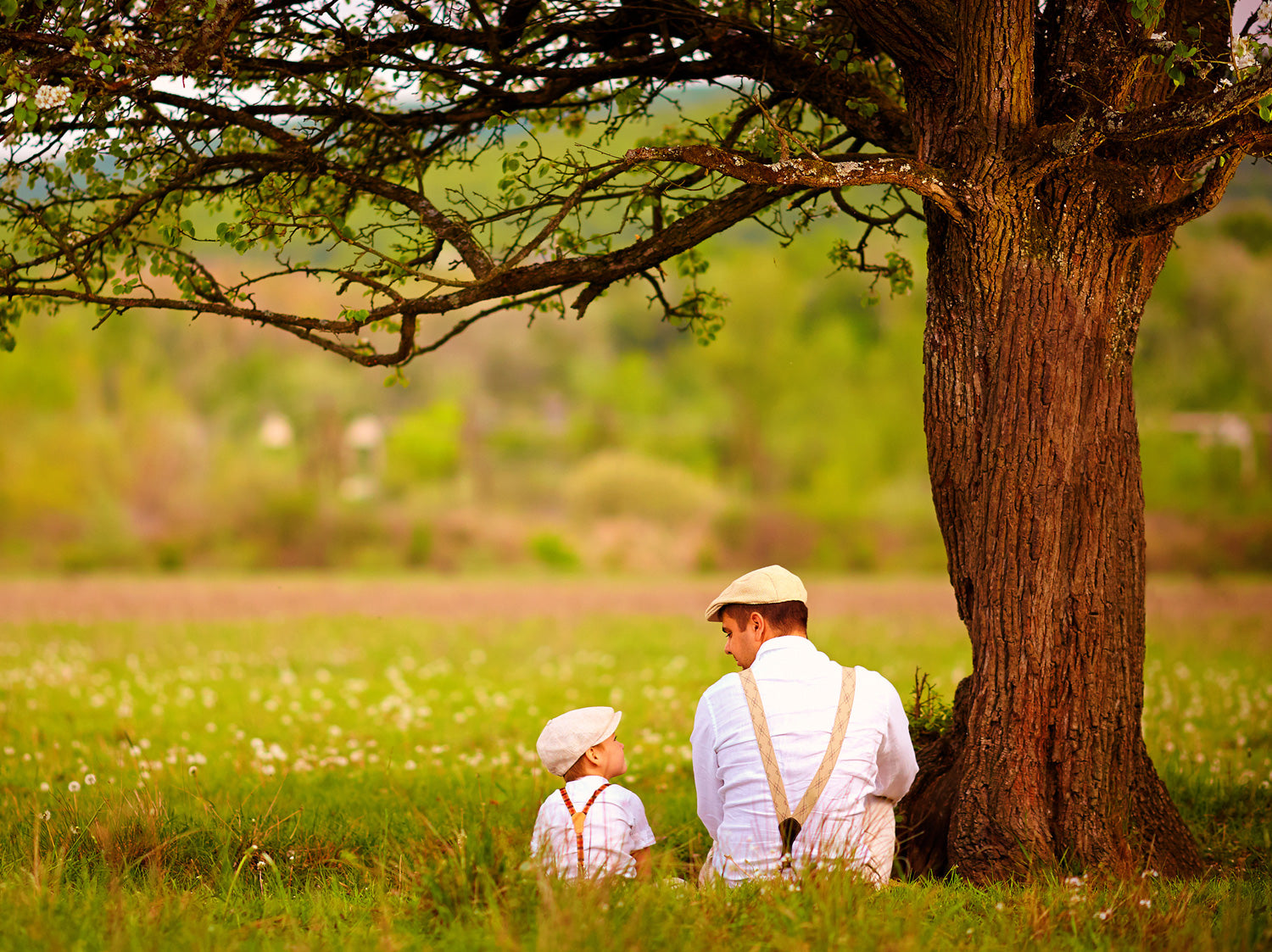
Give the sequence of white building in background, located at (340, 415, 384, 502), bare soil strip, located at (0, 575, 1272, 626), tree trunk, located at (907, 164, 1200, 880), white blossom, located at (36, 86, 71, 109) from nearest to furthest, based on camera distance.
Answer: white blossom, located at (36, 86, 71, 109) < tree trunk, located at (907, 164, 1200, 880) < bare soil strip, located at (0, 575, 1272, 626) < white building in background, located at (340, 415, 384, 502)

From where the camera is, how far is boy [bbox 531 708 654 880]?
3.97 m

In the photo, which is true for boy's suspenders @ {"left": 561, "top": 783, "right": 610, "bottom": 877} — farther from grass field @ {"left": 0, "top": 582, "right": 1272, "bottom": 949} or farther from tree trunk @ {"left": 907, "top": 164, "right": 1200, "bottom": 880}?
tree trunk @ {"left": 907, "top": 164, "right": 1200, "bottom": 880}

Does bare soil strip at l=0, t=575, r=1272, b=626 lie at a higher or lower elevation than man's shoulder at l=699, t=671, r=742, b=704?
lower

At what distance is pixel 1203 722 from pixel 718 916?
696 centimetres

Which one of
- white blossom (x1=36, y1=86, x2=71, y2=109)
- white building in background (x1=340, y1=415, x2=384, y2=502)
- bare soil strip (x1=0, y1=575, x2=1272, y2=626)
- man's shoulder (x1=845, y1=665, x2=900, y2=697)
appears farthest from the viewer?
white building in background (x1=340, y1=415, x2=384, y2=502)

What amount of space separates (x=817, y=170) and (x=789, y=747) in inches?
95.1

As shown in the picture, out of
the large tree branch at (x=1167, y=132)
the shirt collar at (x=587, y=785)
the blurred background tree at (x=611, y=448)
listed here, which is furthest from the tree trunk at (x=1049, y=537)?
the blurred background tree at (x=611, y=448)

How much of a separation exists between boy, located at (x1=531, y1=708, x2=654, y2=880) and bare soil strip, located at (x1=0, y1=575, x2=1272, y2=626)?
15.3 m

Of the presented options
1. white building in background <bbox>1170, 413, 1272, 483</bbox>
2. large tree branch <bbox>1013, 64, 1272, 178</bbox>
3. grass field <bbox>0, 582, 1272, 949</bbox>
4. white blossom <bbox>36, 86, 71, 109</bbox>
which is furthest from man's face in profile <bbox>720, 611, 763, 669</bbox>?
white building in background <bbox>1170, 413, 1272, 483</bbox>

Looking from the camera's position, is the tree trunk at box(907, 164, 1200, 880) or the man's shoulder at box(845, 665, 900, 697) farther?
the tree trunk at box(907, 164, 1200, 880)

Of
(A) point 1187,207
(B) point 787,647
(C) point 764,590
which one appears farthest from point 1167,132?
(B) point 787,647

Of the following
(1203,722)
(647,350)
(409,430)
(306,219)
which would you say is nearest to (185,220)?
(306,219)

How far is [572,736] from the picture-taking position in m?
4.09

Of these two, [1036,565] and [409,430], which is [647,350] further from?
[1036,565]
